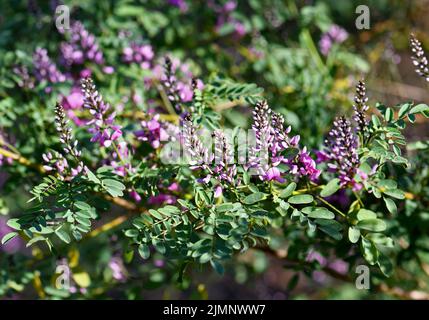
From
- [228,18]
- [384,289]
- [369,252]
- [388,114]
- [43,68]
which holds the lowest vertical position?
[384,289]

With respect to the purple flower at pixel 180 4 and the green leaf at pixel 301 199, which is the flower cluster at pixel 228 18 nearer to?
the purple flower at pixel 180 4

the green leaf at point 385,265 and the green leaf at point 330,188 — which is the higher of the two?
the green leaf at point 330,188

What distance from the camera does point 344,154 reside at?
1940mm

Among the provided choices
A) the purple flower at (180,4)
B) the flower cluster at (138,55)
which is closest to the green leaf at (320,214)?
the flower cluster at (138,55)

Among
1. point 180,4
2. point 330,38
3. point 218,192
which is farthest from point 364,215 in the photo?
point 180,4

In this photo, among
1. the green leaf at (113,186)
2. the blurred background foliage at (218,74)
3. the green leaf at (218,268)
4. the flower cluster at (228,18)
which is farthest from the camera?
the flower cluster at (228,18)

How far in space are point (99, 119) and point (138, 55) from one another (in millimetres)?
908

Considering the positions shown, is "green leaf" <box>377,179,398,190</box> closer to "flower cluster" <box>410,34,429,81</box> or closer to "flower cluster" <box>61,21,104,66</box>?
"flower cluster" <box>410,34,429,81</box>

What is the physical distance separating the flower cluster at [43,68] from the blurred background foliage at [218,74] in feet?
0.21

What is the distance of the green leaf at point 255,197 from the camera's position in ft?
6.22

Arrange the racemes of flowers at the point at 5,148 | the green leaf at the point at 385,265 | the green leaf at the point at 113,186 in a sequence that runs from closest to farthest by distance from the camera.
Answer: the green leaf at the point at 113,186 → the green leaf at the point at 385,265 → the racemes of flowers at the point at 5,148

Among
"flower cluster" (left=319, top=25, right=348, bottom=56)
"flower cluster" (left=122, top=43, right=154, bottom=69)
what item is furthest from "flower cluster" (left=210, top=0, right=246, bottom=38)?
"flower cluster" (left=122, top=43, right=154, bottom=69)

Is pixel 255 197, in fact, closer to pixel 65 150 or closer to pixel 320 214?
pixel 320 214

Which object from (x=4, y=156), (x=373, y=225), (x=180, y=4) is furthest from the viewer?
(x=180, y=4)
